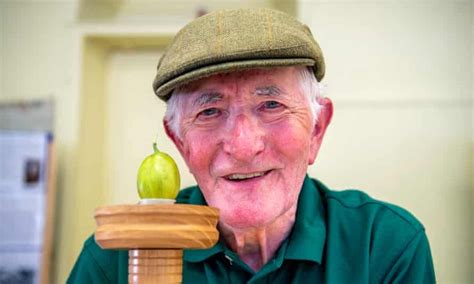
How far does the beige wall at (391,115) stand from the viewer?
2.79 metres

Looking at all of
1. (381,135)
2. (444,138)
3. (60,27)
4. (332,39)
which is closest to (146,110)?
(60,27)

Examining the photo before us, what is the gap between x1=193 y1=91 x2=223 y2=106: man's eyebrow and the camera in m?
1.02

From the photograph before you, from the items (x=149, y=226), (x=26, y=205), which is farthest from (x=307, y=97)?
(x=26, y=205)

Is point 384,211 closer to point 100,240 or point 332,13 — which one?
point 100,240

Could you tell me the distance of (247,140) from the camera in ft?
3.24

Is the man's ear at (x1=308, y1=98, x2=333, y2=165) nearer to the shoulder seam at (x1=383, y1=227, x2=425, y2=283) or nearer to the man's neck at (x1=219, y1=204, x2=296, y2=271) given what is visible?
the man's neck at (x1=219, y1=204, x2=296, y2=271)

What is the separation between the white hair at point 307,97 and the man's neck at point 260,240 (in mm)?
239

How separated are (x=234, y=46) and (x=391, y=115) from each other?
Answer: 212cm

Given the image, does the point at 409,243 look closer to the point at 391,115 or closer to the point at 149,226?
the point at 149,226

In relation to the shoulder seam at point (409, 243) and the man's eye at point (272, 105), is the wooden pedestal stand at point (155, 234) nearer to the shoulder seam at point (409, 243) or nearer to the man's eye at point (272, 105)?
the man's eye at point (272, 105)

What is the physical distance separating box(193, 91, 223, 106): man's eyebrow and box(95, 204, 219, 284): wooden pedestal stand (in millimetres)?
333

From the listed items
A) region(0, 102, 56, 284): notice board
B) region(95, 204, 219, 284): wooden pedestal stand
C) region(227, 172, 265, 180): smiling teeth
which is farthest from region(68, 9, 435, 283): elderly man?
region(0, 102, 56, 284): notice board

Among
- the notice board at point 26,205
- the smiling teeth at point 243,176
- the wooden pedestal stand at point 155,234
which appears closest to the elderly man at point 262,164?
the smiling teeth at point 243,176

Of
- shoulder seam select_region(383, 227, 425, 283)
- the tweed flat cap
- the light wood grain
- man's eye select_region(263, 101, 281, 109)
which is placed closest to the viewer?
the light wood grain
